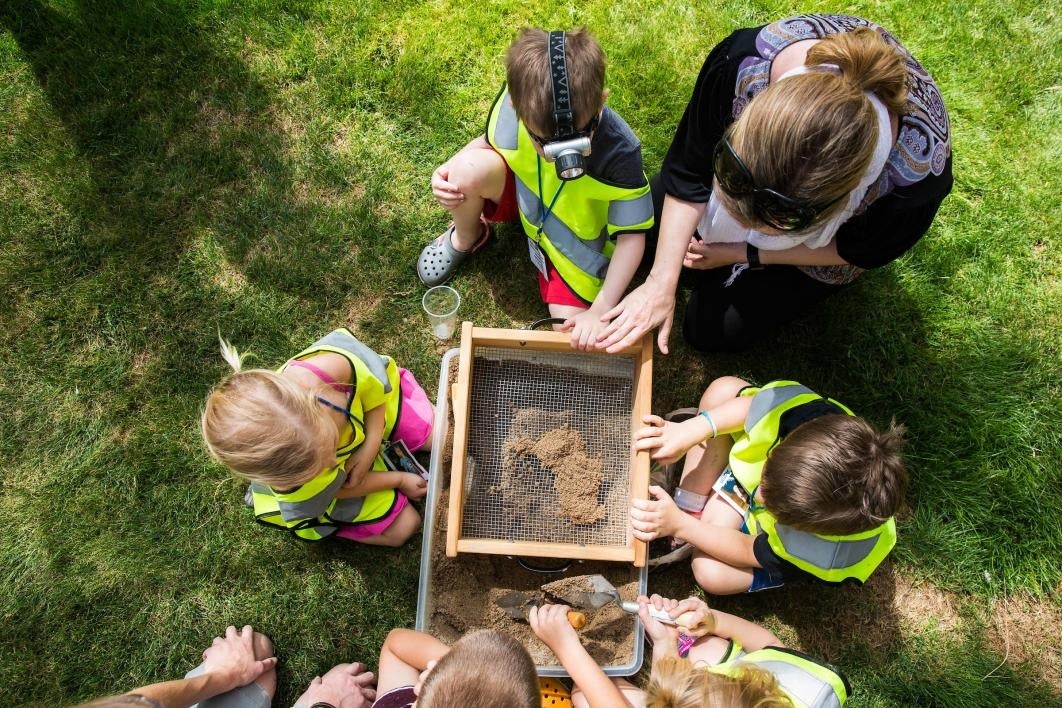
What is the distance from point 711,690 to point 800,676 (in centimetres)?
64

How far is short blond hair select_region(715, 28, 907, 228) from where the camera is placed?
169 cm

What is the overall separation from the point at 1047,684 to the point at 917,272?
181 cm

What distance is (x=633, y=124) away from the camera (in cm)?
341

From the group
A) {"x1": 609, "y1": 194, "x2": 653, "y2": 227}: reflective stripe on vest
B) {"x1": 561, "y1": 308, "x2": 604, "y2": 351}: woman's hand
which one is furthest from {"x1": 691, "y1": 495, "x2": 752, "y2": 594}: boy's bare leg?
{"x1": 609, "y1": 194, "x2": 653, "y2": 227}: reflective stripe on vest

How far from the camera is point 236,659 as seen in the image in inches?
107

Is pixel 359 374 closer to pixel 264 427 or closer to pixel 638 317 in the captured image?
pixel 264 427

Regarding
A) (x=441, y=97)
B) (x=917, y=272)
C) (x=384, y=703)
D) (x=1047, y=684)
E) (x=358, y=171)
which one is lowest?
(x=1047, y=684)

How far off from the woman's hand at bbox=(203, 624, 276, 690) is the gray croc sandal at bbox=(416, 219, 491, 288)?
174cm

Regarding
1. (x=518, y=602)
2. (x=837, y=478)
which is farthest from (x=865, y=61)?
(x=518, y=602)

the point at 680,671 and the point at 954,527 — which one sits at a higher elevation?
the point at 680,671

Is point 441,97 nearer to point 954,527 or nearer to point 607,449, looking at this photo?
point 607,449

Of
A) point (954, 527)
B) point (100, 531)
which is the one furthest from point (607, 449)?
point (100, 531)

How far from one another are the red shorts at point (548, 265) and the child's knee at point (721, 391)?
658 millimetres

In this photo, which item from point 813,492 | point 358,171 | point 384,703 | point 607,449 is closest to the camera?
point 813,492
